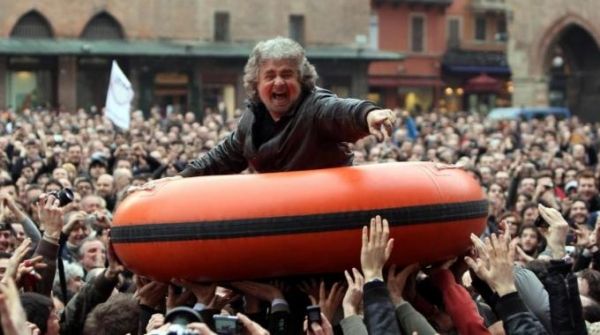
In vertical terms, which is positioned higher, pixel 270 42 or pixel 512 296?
pixel 270 42

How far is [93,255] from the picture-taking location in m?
10.6

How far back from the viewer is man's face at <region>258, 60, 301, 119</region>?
7242mm

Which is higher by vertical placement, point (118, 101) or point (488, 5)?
point (488, 5)

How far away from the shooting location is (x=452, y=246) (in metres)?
7.13

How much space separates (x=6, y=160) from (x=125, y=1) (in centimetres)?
3296

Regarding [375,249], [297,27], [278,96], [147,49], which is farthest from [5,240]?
[297,27]

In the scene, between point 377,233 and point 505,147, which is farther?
point 505,147

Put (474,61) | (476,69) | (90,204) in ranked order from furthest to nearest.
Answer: (474,61), (476,69), (90,204)

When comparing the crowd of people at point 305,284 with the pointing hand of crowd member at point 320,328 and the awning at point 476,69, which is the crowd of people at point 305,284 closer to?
the pointing hand of crowd member at point 320,328

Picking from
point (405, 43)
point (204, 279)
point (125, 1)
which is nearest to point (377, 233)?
point (204, 279)

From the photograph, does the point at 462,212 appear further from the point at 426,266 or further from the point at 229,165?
the point at 229,165

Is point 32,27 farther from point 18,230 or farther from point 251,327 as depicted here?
point 251,327

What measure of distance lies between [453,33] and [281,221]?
61.5m

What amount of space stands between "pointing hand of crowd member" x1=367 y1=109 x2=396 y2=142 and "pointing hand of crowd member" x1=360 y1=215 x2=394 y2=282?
41 cm
